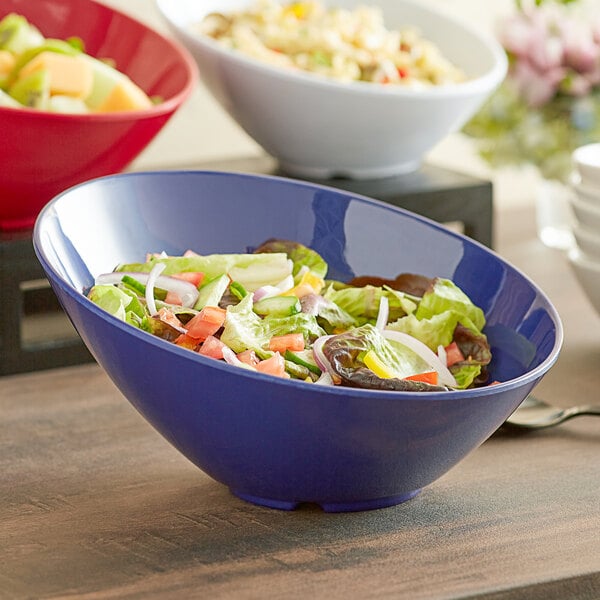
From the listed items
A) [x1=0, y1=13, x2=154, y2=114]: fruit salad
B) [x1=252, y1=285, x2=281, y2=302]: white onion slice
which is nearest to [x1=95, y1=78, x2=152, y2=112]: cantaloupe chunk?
[x1=0, y1=13, x2=154, y2=114]: fruit salad

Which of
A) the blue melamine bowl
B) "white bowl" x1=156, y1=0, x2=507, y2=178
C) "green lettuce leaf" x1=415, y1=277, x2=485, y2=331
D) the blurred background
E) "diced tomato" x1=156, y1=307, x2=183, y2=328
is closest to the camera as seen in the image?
the blue melamine bowl

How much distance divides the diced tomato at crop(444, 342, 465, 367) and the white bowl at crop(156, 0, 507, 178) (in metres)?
0.44

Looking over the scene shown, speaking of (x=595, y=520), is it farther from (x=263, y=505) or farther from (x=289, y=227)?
(x=289, y=227)

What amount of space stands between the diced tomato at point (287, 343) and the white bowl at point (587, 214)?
466 millimetres

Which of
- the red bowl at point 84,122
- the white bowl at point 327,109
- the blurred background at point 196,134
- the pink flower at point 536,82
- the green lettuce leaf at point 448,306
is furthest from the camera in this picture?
the blurred background at point 196,134

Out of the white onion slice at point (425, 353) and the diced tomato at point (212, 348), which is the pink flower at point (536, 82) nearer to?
the white onion slice at point (425, 353)

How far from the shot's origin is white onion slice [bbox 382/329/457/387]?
0.97 meters

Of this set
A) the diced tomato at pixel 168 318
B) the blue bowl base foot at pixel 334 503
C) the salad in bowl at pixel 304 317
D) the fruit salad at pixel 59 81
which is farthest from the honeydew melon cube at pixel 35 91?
the blue bowl base foot at pixel 334 503

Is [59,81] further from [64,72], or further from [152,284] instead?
[152,284]

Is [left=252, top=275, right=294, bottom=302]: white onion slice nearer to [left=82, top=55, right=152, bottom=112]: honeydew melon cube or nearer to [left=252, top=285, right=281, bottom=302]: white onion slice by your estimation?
[left=252, top=285, right=281, bottom=302]: white onion slice

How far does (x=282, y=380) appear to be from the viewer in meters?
0.80

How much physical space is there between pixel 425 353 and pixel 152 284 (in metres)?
0.23

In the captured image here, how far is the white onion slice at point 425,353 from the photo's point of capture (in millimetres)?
966

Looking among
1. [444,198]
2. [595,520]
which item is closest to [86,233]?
[595,520]
